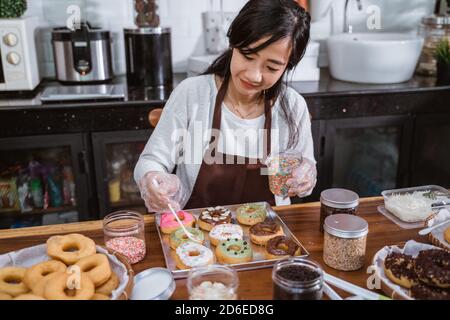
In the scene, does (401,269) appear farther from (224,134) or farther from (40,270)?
(224,134)

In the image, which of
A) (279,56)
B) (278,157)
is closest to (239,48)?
(279,56)

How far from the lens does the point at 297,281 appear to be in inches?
38.8

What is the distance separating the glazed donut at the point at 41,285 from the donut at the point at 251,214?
1.98 ft

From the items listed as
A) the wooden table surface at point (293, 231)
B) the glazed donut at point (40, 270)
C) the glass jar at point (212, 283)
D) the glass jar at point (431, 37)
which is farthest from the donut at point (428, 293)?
the glass jar at point (431, 37)

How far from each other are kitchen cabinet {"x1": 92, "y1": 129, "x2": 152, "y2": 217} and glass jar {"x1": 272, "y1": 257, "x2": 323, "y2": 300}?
1592mm

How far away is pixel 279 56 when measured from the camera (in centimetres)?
149

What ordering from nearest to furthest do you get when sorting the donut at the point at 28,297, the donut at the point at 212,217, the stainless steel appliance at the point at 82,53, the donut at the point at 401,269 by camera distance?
the donut at the point at 28,297 → the donut at the point at 401,269 → the donut at the point at 212,217 → the stainless steel appliance at the point at 82,53

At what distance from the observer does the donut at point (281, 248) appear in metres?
1.24

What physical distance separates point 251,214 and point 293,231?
137 millimetres

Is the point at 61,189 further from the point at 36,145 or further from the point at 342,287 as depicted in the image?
the point at 342,287

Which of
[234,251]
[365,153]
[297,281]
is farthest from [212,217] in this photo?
[365,153]

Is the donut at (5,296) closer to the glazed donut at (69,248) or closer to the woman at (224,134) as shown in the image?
the glazed donut at (69,248)

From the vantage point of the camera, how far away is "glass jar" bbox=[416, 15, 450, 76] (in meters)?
2.95

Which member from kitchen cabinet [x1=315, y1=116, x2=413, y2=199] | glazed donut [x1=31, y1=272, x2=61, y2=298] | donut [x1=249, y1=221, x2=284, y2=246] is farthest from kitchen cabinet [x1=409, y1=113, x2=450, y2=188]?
glazed donut [x1=31, y1=272, x2=61, y2=298]
